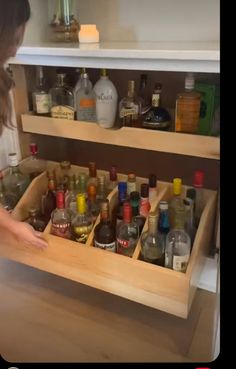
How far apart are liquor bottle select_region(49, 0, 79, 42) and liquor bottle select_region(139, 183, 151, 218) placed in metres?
0.46

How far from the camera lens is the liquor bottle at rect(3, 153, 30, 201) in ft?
3.62

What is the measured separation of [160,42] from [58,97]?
348 millimetres

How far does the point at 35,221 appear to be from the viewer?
3.44 feet

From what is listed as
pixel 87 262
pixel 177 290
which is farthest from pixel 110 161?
pixel 177 290

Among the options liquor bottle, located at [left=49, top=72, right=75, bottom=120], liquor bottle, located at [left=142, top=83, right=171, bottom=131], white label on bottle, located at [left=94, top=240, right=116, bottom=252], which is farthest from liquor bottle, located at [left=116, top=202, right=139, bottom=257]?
liquor bottle, located at [left=49, top=72, right=75, bottom=120]

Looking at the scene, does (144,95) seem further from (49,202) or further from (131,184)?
(49,202)

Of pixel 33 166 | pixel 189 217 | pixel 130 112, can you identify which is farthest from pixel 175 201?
pixel 33 166

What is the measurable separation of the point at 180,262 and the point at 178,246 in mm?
66

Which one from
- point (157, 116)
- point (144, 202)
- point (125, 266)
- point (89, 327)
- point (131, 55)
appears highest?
point (131, 55)

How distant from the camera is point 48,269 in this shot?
999 millimetres

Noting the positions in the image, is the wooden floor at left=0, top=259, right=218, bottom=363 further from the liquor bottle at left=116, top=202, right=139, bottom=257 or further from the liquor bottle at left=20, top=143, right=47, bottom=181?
the liquor bottle at left=20, top=143, right=47, bottom=181

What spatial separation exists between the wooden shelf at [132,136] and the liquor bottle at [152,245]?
0.19 m

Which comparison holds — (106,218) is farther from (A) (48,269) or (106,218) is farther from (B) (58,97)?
(B) (58,97)

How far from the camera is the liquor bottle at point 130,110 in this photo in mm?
993
